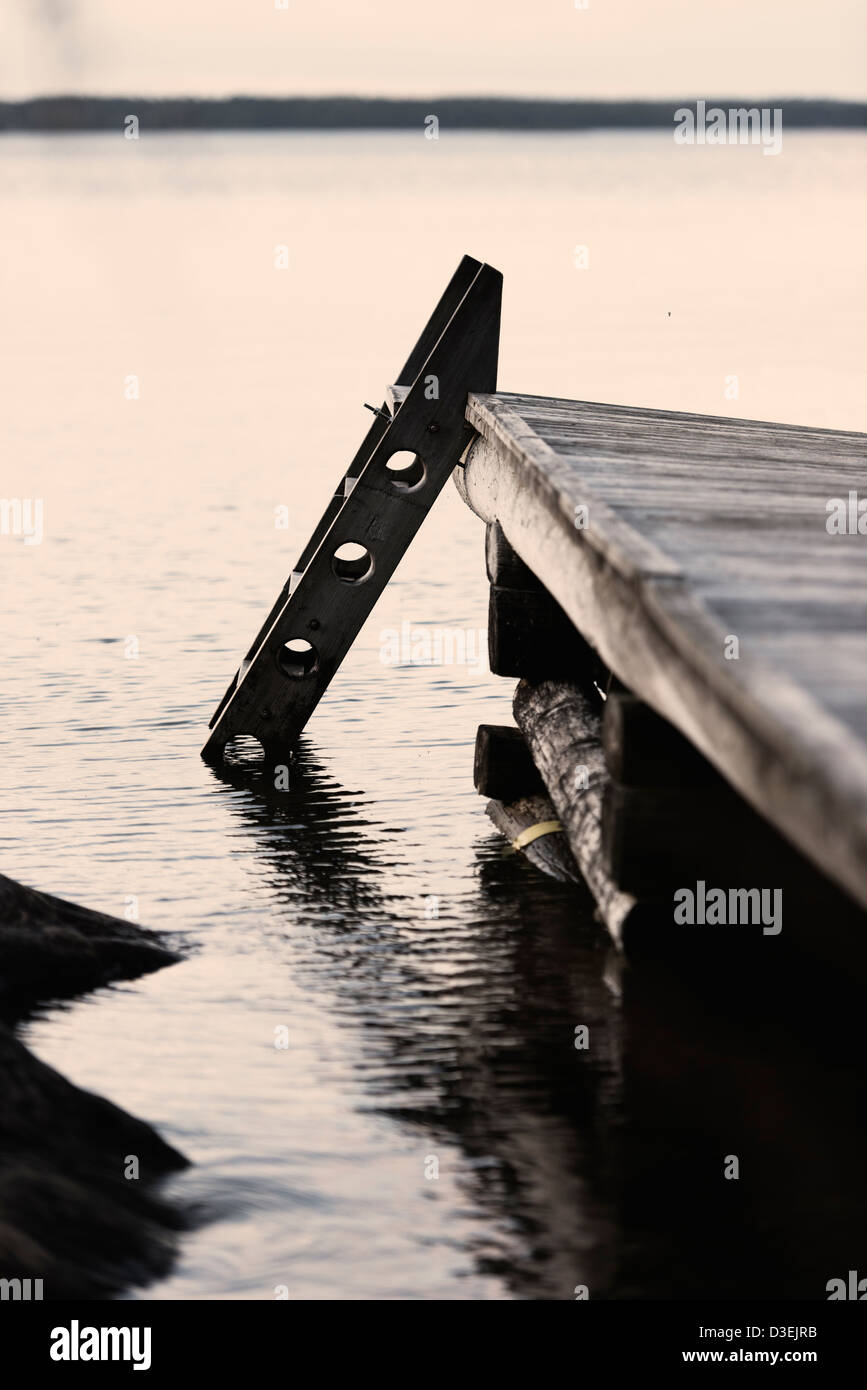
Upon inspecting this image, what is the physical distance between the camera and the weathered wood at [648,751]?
483 centimetres

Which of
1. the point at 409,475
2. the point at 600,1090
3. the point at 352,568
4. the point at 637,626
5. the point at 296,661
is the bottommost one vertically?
the point at 600,1090

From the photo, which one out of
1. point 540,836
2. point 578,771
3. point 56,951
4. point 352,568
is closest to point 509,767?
point 540,836

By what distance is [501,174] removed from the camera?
365ft

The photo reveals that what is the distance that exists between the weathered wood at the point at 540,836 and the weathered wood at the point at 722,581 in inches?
51.0

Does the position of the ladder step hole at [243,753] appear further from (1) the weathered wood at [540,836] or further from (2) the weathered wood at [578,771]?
(2) the weathered wood at [578,771]

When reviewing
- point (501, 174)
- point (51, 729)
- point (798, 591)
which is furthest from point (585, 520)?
point (501, 174)

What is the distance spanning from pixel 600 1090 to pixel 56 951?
1.97 m

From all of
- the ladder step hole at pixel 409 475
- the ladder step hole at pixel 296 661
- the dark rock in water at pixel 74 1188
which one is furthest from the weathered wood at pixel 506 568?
the dark rock in water at pixel 74 1188

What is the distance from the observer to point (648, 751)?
486 centimetres

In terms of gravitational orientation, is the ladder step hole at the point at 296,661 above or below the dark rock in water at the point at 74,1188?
above

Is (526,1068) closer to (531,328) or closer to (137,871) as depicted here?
(137,871)

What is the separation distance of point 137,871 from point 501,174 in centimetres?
10884

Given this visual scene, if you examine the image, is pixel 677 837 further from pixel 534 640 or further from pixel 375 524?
pixel 375 524

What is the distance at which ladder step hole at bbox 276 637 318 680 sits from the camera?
347 inches
